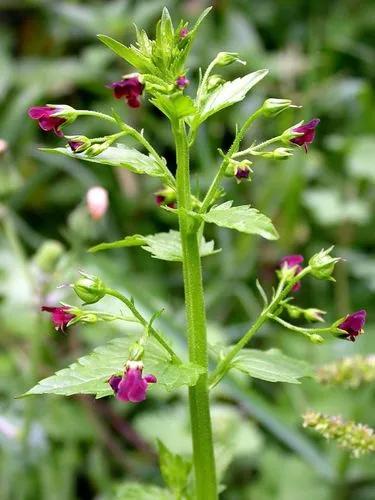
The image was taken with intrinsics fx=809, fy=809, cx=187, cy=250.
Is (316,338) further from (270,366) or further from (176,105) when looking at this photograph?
(176,105)

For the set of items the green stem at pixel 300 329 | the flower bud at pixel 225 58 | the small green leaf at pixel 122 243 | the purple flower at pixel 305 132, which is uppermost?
the flower bud at pixel 225 58

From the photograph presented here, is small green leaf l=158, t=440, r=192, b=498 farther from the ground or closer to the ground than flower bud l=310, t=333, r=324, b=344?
closer to the ground

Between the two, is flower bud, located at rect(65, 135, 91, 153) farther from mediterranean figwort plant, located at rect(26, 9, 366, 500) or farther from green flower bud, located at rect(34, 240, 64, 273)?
green flower bud, located at rect(34, 240, 64, 273)

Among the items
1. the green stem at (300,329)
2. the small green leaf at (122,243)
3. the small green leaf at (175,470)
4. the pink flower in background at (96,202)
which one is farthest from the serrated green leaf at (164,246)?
the pink flower in background at (96,202)

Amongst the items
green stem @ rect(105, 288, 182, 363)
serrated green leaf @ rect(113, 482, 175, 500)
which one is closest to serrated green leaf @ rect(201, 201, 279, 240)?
green stem @ rect(105, 288, 182, 363)

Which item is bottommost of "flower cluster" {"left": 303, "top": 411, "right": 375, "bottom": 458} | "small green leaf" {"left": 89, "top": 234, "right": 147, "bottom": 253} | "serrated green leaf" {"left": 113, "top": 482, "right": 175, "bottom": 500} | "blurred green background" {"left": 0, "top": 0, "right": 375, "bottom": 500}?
"blurred green background" {"left": 0, "top": 0, "right": 375, "bottom": 500}

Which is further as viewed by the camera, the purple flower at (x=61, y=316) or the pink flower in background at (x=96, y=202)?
the pink flower in background at (x=96, y=202)

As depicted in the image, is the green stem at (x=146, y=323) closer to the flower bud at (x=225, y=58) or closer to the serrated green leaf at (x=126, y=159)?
the serrated green leaf at (x=126, y=159)
